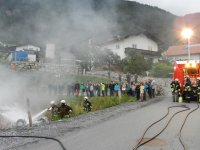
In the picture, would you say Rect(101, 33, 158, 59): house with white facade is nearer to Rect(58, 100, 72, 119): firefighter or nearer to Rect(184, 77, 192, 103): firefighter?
Rect(184, 77, 192, 103): firefighter

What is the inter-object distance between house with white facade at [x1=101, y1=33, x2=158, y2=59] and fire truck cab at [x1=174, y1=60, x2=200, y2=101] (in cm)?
2583

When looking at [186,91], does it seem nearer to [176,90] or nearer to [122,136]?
[176,90]

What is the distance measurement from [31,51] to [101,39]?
906cm

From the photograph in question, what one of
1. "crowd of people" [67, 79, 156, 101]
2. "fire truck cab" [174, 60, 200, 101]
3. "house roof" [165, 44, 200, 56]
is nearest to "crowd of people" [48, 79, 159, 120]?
"crowd of people" [67, 79, 156, 101]

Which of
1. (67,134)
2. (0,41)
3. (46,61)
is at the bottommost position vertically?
(67,134)

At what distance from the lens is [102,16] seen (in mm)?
36625

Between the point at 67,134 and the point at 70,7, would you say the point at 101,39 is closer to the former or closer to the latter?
the point at 70,7

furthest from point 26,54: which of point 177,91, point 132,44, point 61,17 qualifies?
point 177,91

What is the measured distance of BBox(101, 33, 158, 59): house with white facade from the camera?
56.6m

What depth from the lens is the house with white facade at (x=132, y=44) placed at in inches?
2229

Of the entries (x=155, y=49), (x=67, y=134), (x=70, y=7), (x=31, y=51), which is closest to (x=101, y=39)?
(x=31, y=51)

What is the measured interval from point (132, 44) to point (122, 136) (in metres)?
50.8

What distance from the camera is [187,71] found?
26016 mm

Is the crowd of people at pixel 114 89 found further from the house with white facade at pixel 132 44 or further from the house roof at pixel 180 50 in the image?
the house roof at pixel 180 50
